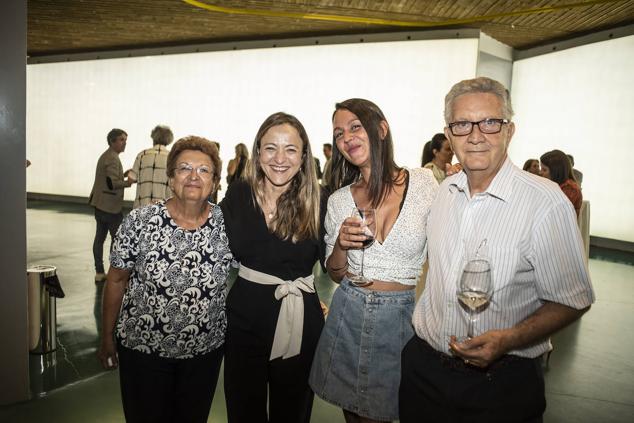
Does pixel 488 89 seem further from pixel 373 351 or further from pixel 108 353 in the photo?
pixel 108 353

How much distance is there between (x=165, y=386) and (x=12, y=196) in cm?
184

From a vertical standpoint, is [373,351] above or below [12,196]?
below

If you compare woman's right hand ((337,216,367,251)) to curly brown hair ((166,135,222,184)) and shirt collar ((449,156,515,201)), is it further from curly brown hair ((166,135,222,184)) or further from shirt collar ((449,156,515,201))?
curly brown hair ((166,135,222,184))

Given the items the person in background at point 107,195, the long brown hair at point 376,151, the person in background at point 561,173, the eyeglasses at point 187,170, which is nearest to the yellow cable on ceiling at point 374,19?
the person in background at point 107,195

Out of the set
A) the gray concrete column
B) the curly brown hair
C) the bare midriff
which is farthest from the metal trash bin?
the bare midriff

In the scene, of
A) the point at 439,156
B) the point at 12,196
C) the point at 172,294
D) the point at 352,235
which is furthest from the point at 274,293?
the point at 439,156

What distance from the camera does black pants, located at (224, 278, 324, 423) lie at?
7.43 ft

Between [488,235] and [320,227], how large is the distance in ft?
3.22

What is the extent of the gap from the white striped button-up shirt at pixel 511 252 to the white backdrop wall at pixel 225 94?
393 inches

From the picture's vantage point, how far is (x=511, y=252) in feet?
5.15

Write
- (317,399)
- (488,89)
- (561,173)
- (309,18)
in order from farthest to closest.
Result: (309,18) → (561,173) → (317,399) → (488,89)

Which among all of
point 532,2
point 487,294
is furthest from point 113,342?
point 532,2

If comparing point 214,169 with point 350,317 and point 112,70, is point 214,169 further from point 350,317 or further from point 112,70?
point 112,70

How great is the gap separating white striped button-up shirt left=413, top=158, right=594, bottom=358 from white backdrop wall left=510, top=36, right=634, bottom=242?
10814 mm
